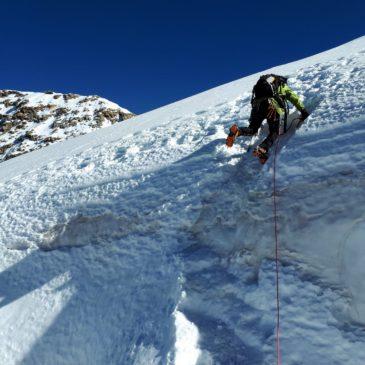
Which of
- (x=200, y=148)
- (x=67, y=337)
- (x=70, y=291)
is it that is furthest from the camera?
(x=200, y=148)

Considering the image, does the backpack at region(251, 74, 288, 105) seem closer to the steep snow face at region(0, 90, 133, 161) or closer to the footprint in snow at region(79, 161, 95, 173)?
the footprint in snow at region(79, 161, 95, 173)

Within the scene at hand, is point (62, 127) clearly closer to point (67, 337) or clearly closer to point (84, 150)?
point (84, 150)

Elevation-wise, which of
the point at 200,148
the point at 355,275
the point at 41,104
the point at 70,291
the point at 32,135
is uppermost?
the point at 41,104

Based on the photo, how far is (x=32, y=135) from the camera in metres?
64.9

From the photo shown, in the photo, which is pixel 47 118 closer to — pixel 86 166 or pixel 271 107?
pixel 86 166

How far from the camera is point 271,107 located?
21.7 feet

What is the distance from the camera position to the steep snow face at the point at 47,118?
6278 cm

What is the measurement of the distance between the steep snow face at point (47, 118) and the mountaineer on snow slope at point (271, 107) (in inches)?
2188

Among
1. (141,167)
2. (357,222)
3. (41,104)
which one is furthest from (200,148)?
(41,104)

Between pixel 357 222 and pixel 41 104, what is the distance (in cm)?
7511

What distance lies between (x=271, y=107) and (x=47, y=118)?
223 feet

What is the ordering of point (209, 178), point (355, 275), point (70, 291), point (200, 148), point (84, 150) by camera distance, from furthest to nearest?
point (84, 150)
point (200, 148)
point (209, 178)
point (70, 291)
point (355, 275)

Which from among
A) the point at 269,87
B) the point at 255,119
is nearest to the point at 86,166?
the point at 255,119

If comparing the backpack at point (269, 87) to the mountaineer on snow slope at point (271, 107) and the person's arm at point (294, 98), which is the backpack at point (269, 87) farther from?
the person's arm at point (294, 98)
